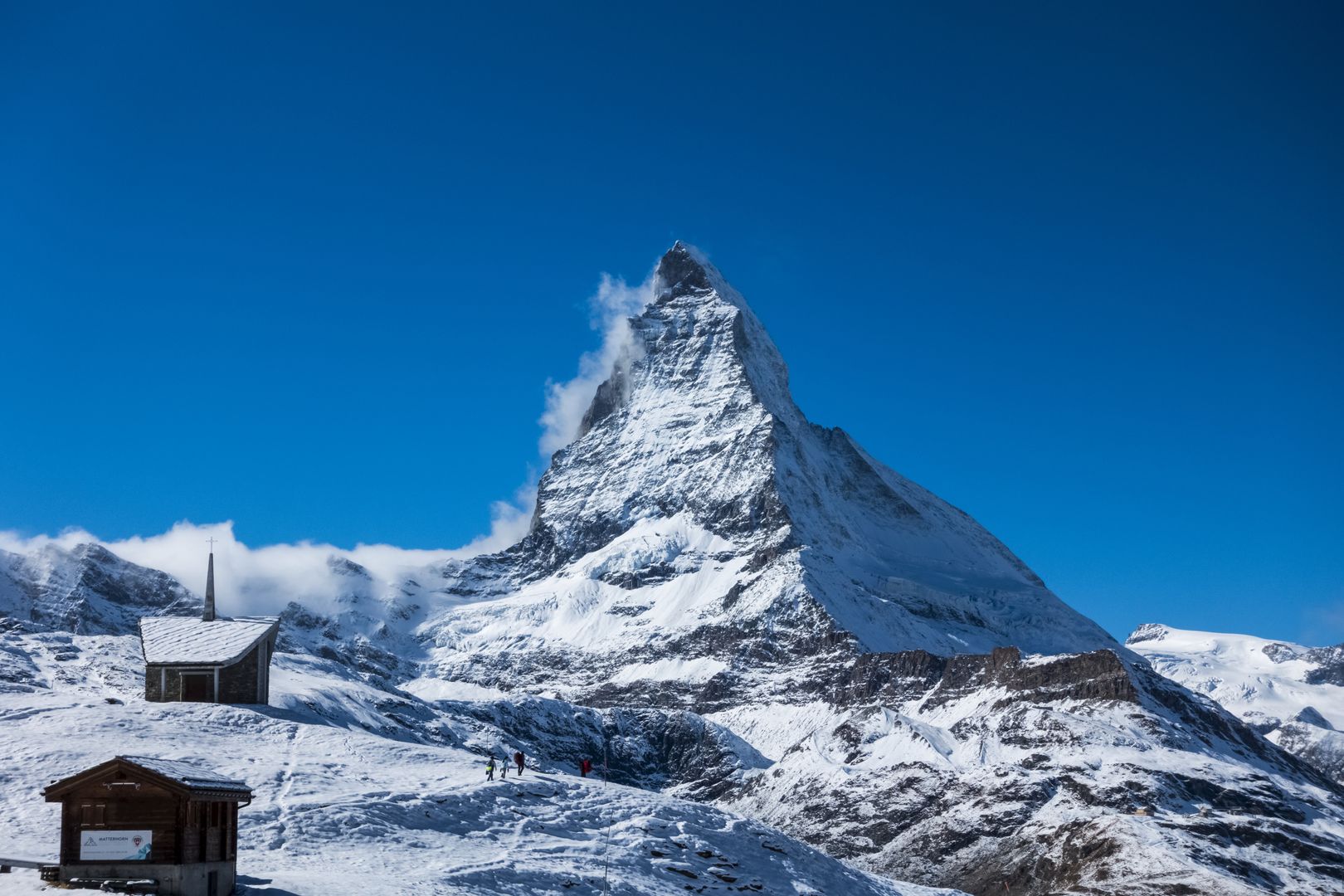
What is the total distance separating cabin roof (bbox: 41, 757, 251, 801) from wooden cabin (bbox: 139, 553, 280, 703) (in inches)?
1540

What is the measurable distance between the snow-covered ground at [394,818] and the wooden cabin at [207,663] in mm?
3280

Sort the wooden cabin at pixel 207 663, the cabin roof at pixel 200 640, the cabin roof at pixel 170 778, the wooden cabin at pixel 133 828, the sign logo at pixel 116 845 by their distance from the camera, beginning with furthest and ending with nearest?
the cabin roof at pixel 200 640 < the wooden cabin at pixel 207 663 < the cabin roof at pixel 170 778 < the sign logo at pixel 116 845 < the wooden cabin at pixel 133 828

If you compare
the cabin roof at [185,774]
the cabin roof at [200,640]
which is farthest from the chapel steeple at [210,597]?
the cabin roof at [185,774]

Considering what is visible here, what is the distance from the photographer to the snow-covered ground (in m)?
58.9

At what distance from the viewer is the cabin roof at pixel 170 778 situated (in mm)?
45781

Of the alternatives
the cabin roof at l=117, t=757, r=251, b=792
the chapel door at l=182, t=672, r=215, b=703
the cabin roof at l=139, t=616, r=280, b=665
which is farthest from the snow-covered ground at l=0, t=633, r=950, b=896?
the cabin roof at l=139, t=616, r=280, b=665

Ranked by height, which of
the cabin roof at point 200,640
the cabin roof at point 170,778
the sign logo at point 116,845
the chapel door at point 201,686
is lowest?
the sign logo at point 116,845

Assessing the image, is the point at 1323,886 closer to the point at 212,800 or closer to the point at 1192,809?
the point at 1192,809

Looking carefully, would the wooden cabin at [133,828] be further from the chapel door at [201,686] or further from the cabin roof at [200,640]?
the cabin roof at [200,640]

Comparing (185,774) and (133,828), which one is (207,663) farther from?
(133,828)

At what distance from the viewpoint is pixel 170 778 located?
4612 cm

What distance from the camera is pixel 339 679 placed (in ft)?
482

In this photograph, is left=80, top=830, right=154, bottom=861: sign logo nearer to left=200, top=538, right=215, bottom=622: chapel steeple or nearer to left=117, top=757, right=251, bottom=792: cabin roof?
left=117, top=757, right=251, bottom=792: cabin roof

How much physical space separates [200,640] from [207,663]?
2782 millimetres
